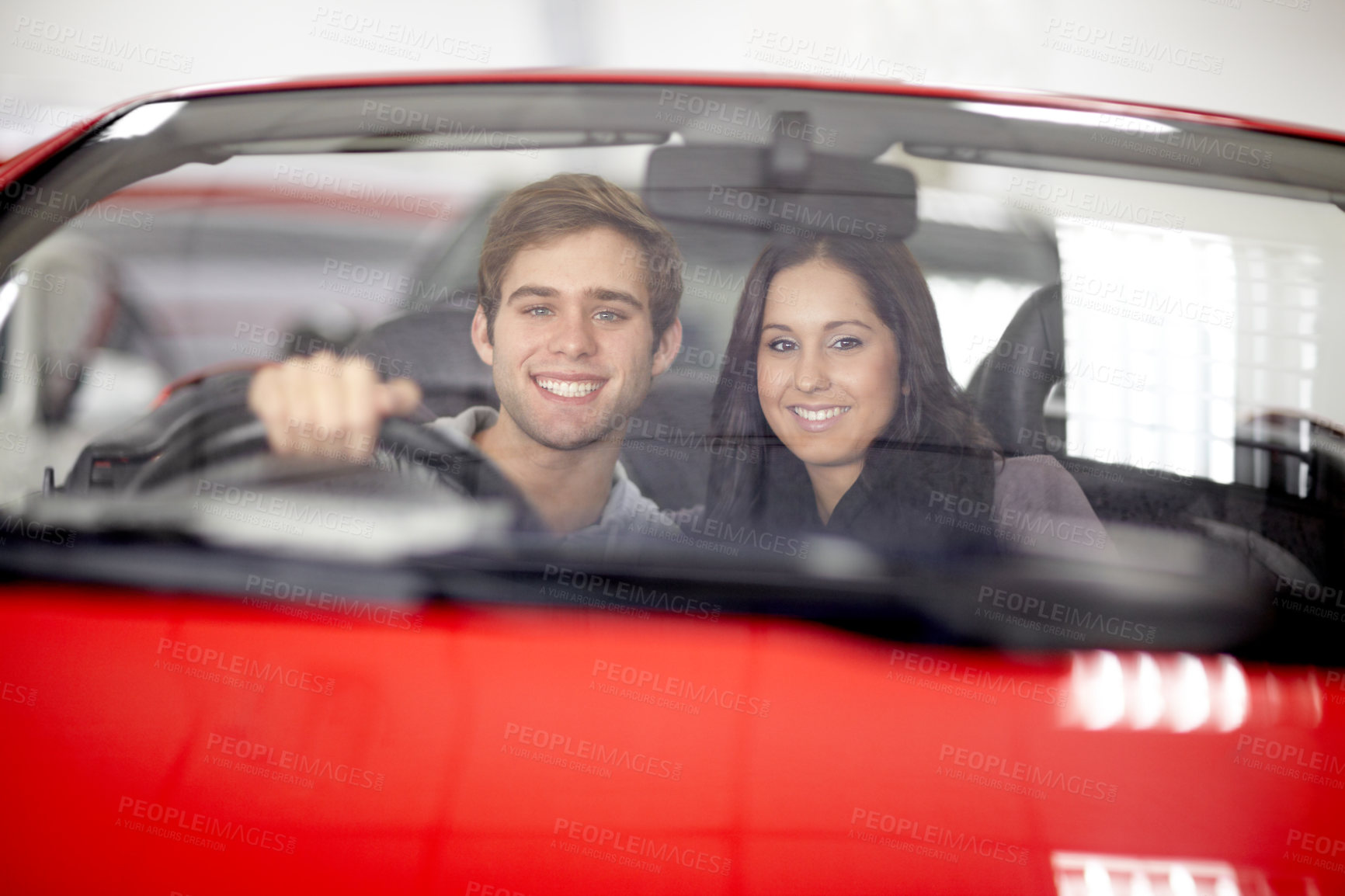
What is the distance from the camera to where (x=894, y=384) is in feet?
3.75

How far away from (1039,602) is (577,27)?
249 inches

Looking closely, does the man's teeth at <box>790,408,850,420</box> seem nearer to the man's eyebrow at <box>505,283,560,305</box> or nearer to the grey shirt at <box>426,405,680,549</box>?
the grey shirt at <box>426,405,680,549</box>

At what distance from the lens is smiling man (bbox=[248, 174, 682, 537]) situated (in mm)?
1124

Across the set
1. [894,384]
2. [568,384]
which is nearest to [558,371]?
[568,384]

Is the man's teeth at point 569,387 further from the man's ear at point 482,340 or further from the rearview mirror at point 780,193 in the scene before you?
the rearview mirror at point 780,193

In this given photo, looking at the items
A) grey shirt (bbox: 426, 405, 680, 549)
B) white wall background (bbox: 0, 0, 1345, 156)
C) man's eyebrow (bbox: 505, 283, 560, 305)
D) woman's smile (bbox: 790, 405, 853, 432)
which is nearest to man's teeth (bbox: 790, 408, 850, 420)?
woman's smile (bbox: 790, 405, 853, 432)

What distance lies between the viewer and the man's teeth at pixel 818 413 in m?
1.12

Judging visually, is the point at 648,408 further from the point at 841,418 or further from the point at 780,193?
the point at 780,193

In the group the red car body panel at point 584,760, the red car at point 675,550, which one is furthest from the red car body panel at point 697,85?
the red car body panel at point 584,760

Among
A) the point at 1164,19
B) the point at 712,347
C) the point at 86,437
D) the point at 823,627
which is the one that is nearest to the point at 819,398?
the point at 712,347

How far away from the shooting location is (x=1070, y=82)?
6.13m

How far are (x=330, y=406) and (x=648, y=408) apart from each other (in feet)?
1.49

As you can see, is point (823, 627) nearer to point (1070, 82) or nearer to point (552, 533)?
point (552, 533)

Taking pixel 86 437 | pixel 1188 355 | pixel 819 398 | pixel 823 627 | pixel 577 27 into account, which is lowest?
pixel 823 627
